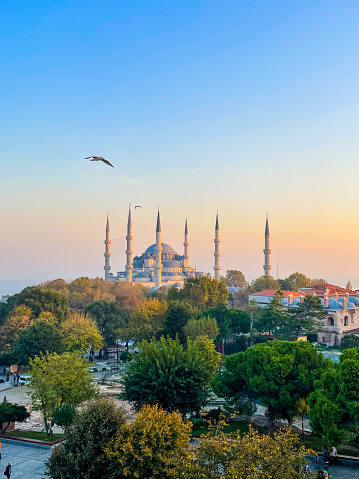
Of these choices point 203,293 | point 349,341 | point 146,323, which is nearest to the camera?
point 146,323

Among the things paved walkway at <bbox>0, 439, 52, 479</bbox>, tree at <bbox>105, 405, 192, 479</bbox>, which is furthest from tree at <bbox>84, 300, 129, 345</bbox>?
tree at <bbox>105, 405, 192, 479</bbox>

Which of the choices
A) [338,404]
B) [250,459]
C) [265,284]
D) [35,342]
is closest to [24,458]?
[250,459]

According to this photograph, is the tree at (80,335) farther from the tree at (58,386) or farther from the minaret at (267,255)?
the minaret at (267,255)

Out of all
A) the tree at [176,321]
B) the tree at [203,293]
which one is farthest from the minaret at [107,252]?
the tree at [176,321]

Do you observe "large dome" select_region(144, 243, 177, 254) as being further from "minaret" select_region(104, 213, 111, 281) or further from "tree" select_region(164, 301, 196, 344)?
"tree" select_region(164, 301, 196, 344)

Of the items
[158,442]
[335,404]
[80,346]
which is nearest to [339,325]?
[80,346]

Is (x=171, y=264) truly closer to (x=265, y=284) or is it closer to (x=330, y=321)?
(x=265, y=284)
